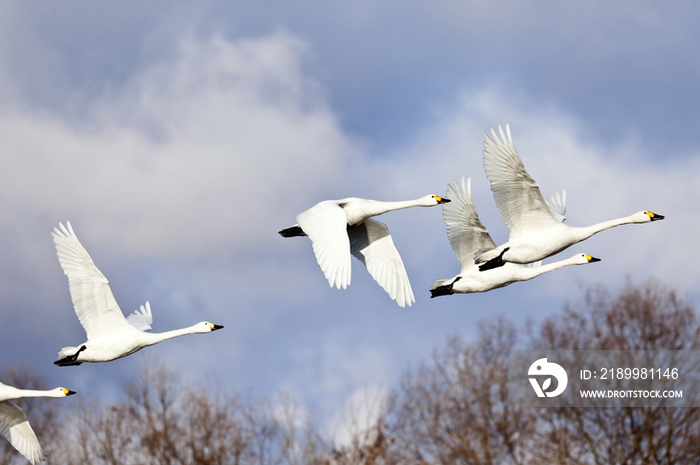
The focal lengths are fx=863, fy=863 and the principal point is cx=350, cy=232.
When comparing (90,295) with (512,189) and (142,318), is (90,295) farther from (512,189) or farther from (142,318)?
(512,189)

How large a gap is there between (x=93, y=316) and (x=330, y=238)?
5.77 meters

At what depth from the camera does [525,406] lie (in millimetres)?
32094

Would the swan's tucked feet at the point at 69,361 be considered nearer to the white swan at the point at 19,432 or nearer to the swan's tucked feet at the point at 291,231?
the white swan at the point at 19,432

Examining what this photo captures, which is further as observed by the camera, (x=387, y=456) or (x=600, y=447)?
(x=600, y=447)

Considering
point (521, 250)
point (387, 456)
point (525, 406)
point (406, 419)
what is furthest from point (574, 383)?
point (521, 250)

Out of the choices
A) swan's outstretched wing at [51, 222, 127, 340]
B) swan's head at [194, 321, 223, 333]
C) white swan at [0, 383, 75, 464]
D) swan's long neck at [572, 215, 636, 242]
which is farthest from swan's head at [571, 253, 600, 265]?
white swan at [0, 383, 75, 464]

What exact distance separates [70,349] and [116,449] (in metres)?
15.0

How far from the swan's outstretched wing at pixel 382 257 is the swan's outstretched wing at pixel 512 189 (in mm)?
2168

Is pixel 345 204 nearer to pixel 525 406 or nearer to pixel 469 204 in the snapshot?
pixel 469 204

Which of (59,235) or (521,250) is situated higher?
(59,235)

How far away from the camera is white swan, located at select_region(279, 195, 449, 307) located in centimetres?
1293

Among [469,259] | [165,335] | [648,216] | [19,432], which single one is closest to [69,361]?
[165,335]

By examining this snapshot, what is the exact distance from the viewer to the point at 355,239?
1662 cm

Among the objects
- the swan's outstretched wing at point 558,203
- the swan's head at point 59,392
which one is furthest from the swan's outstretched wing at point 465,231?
the swan's head at point 59,392
